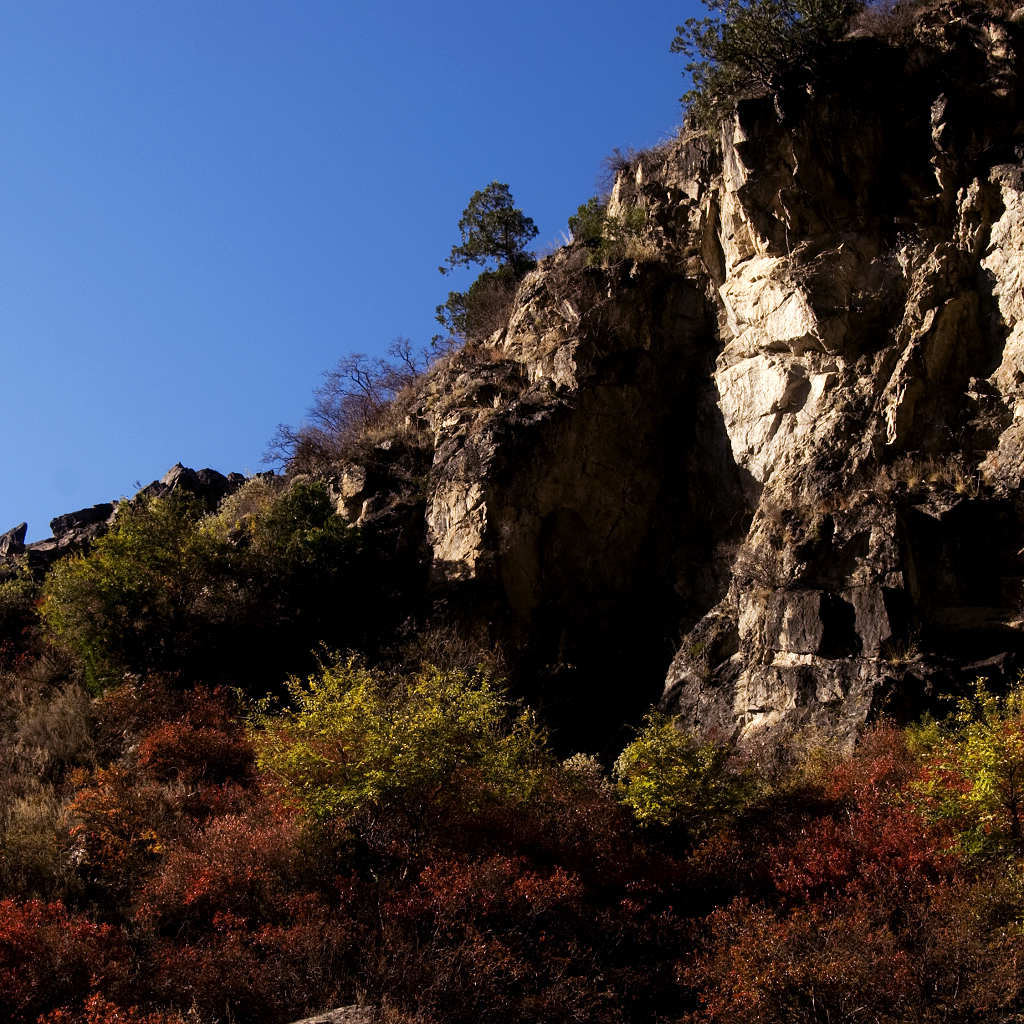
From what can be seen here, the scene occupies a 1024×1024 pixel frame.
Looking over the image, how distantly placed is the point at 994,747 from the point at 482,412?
16.0 meters

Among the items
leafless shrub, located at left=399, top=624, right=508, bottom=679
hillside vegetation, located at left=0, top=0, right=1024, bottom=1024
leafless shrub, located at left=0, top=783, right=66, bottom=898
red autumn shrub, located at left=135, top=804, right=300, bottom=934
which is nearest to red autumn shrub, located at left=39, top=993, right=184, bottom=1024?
hillside vegetation, located at left=0, top=0, right=1024, bottom=1024

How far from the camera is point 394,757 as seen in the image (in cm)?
1215

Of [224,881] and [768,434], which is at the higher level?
[768,434]

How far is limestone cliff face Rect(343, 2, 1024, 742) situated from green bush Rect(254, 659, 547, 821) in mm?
5496

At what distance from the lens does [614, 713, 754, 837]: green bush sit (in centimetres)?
1292

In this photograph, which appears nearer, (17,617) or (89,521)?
(17,617)

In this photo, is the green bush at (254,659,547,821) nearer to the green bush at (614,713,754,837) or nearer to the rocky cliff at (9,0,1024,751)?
the green bush at (614,713,754,837)

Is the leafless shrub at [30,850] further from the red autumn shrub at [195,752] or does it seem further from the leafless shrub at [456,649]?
the leafless shrub at [456,649]

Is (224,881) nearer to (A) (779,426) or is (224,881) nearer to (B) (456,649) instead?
(B) (456,649)

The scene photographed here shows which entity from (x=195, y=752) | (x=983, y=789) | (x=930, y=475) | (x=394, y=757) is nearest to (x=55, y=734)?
(x=195, y=752)

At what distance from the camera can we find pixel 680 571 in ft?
74.1

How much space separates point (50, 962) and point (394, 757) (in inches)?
173

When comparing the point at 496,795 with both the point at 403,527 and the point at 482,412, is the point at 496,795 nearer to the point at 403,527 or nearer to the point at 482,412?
the point at 403,527

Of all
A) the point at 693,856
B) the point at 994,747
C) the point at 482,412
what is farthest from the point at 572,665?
the point at 994,747
